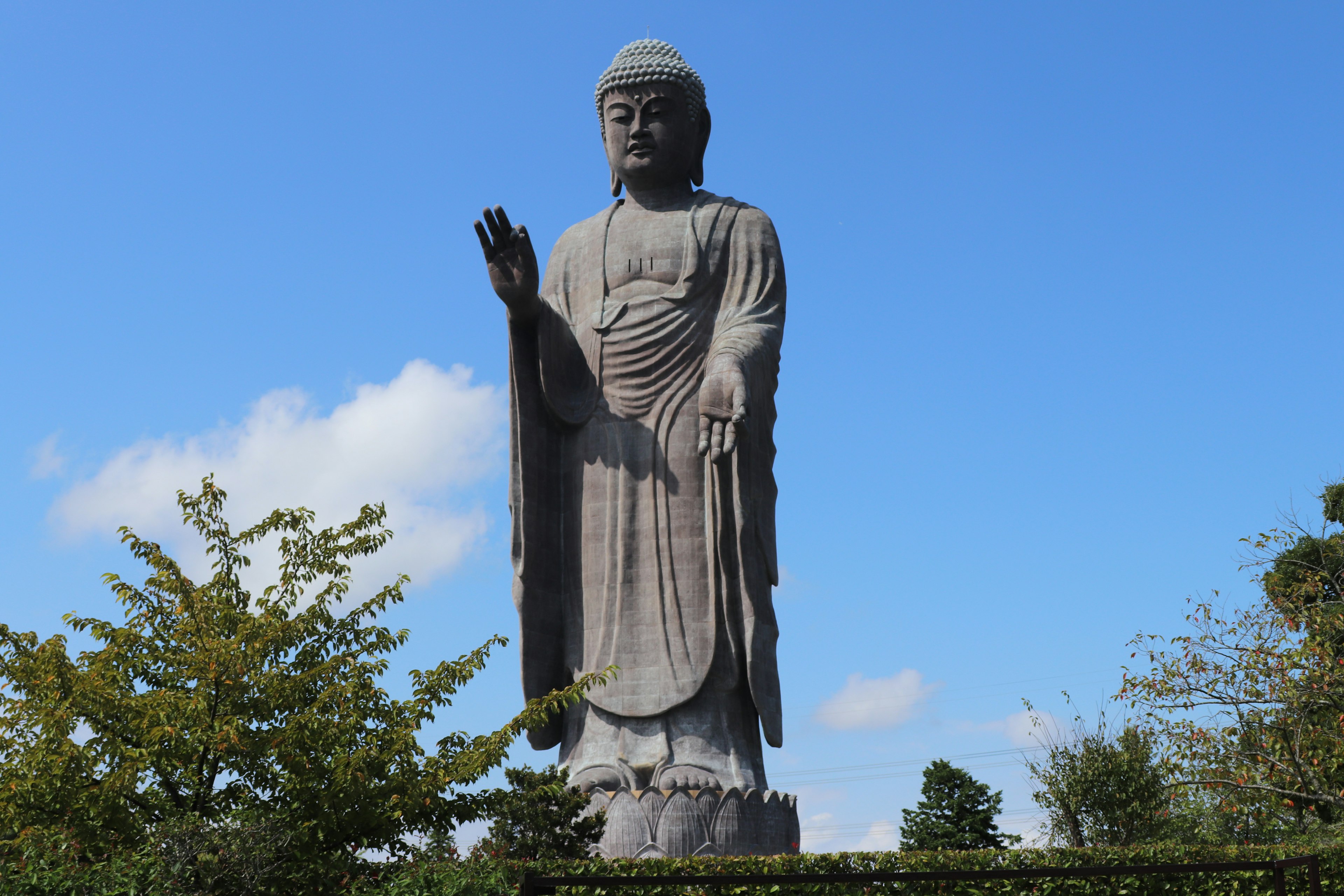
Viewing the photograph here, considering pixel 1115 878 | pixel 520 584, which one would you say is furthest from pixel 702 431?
pixel 1115 878

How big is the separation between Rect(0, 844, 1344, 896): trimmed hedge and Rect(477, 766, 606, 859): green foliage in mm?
746

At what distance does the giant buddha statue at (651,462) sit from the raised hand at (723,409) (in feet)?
0.06

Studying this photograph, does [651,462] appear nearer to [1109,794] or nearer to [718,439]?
[718,439]

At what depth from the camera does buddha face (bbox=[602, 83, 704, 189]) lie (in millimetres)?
13227

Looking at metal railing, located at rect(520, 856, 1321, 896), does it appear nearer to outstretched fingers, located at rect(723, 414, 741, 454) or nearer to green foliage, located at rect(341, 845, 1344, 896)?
green foliage, located at rect(341, 845, 1344, 896)

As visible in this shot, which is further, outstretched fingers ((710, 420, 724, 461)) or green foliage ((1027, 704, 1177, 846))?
green foliage ((1027, 704, 1177, 846))

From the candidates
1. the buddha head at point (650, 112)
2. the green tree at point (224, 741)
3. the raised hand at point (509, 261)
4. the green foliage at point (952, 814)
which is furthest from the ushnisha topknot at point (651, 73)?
the green foliage at point (952, 814)

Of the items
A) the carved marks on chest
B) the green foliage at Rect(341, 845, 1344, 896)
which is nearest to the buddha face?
the carved marks on chest

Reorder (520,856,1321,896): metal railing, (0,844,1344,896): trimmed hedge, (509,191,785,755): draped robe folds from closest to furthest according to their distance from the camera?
1. (520,856,1321,896): metal railing
2. (0,844,1344,896): trimmed hedge
3. (509,191,785,755): draped robe folds

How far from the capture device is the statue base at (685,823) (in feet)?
35.8

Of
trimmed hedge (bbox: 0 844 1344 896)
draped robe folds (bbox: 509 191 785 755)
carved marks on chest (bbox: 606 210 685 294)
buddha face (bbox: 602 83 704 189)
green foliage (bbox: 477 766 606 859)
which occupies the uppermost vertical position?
buddha face (bbox: 602 83 704 189)

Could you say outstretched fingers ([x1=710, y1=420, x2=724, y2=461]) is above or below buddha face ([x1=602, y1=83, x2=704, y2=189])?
below

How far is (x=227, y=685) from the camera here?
26.5 feet

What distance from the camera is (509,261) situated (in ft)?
38.3
